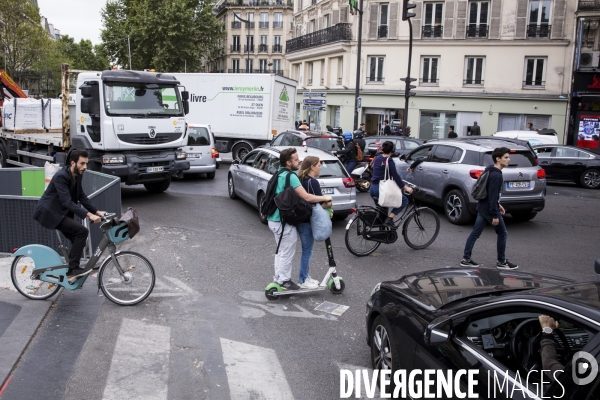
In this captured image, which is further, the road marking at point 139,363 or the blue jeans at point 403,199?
the blue jeans at point 403,199

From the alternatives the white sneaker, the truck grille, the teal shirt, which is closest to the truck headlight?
the truck grille

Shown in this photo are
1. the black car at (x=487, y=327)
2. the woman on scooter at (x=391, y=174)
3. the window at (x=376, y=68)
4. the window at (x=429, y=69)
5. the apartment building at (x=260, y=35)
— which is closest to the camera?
the black car at (x=487, y=327)

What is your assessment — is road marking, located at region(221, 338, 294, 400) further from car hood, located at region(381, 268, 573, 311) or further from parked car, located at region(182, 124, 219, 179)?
parked car, located at region(182, 124, 219, 179)

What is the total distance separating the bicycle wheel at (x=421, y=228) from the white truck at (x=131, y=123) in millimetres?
6692

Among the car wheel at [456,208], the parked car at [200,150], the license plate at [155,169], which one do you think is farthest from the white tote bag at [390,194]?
the parked car at [200,150]

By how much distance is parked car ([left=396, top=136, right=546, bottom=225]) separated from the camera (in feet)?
36.3

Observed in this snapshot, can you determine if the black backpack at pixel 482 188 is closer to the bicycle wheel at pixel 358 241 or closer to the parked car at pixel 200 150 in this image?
the bicycle wheel at pixel 358 241

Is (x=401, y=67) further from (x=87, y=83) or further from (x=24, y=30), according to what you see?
(x=24, y=30)

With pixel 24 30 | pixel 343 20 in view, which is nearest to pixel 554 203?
pixel 343 20

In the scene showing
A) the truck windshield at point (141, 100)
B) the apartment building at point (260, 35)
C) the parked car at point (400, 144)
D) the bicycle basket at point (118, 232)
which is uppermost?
the apartment building at point (260, 35)

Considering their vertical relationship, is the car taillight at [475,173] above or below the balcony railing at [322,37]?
below

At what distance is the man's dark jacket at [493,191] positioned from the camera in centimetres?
796

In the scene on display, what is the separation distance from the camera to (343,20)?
123ft

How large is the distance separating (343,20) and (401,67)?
5582 millimetres
